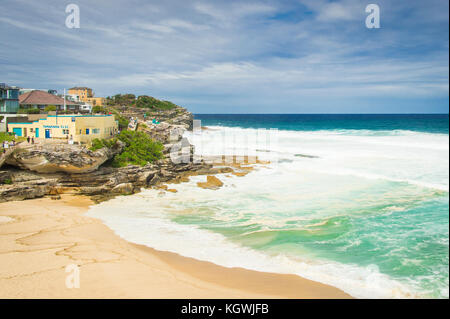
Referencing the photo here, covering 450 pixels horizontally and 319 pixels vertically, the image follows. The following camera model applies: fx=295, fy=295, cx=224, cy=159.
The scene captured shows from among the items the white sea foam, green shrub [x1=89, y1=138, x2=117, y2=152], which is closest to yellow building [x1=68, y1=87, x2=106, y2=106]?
green shrub [x1=89, y1=138, x2=117, y2=152]

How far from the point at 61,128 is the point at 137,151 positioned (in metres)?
5.54

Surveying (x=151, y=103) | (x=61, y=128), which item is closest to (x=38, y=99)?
(x=61, y=128)

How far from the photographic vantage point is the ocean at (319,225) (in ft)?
30.0

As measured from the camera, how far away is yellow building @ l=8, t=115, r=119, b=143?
2089 cm

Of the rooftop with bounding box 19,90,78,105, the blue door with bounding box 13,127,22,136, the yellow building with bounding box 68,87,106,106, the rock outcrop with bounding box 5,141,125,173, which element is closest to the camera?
the rock outcrop with bounding box 5,141,125,173

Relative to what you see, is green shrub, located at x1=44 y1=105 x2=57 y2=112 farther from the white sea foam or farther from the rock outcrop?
the white sea foam

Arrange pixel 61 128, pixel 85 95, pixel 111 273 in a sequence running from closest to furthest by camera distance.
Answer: pixel 111 273 < pixel 61 128 < pixel 85 95

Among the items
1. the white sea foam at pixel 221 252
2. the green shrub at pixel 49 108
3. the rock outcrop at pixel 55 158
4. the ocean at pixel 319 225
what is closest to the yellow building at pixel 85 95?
the green shrub at pixel 49 108

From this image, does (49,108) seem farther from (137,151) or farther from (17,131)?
(137,151)

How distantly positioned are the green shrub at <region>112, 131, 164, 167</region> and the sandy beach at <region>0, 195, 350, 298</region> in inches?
397

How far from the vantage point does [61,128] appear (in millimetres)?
21016

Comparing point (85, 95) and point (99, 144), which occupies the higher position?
point (85, 95)

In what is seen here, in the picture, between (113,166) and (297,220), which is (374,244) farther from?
(113,166)

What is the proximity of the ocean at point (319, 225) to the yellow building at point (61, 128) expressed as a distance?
22.9 feet
